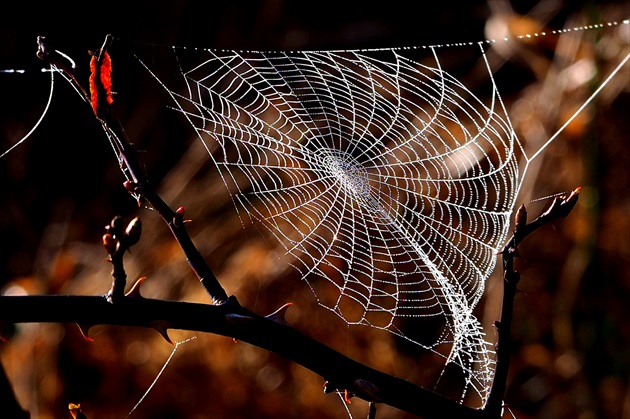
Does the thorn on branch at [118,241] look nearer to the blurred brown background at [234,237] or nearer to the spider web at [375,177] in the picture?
the spider web at [375,177]

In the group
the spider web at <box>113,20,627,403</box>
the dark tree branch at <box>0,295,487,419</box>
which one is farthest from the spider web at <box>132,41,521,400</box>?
the dark tree branch at <box>0,295,487,419</box>

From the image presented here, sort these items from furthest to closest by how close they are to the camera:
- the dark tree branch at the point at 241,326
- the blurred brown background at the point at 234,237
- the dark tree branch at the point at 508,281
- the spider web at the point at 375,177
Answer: the blurred brown background at the point at 234,237
the spider web at the point at 375,177
the dark tree branch at the point at 508,281
the dark tree branch at the point at 241,326

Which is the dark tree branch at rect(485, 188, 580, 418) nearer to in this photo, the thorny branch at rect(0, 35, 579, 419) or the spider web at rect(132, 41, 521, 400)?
the thorny branch at rect(0, 35, 579, 419)

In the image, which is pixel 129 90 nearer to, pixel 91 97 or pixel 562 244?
pixel 562 244

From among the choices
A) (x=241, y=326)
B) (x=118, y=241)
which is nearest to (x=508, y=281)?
(x=241, y=326)

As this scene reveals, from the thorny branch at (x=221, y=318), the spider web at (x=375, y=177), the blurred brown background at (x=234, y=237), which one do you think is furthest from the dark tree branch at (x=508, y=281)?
the blurred brown background at (x=234, y=237)

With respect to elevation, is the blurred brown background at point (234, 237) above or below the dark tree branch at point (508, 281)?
above

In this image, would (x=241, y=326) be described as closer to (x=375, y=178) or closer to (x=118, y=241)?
(x=118, y=241)
